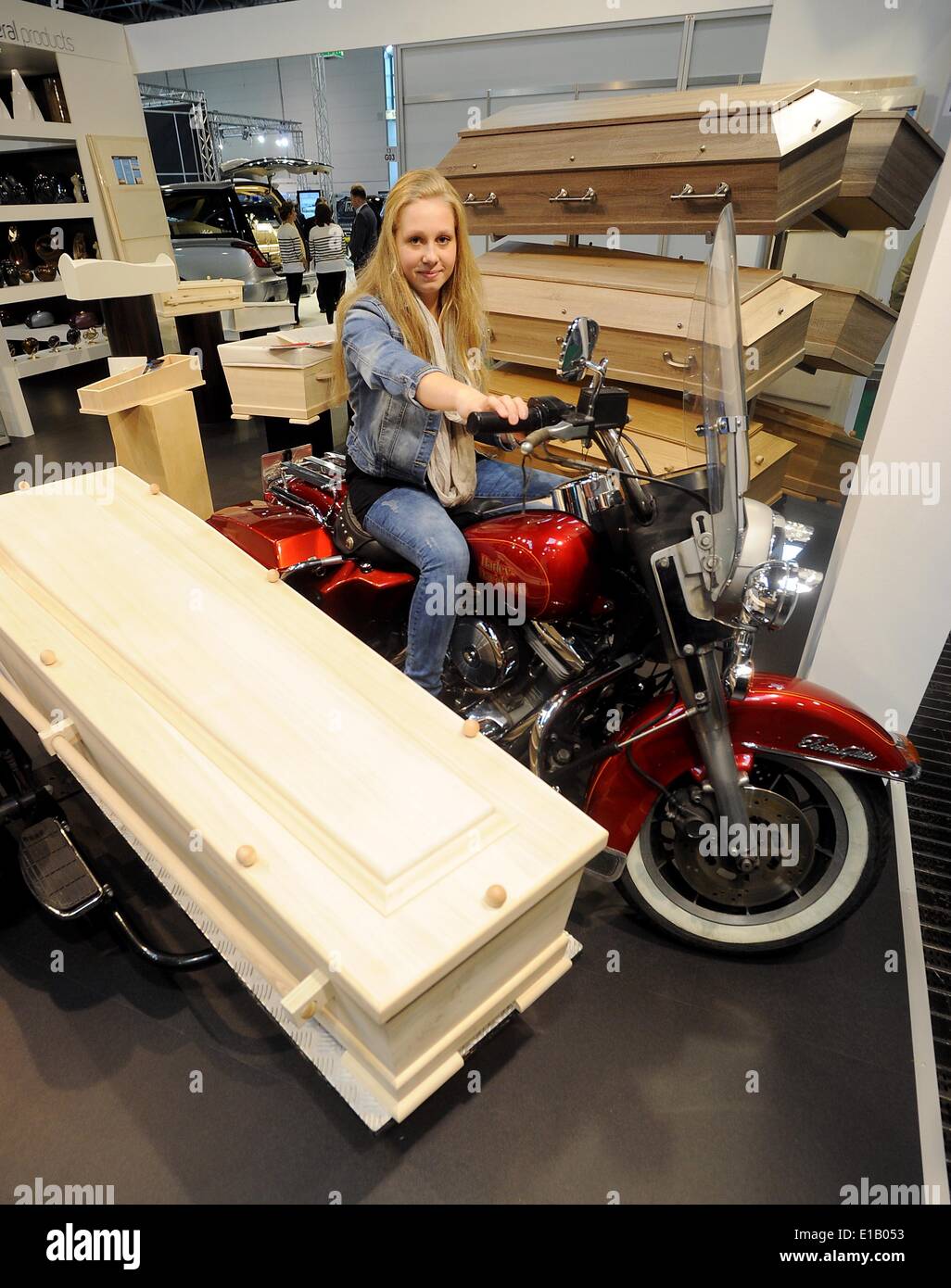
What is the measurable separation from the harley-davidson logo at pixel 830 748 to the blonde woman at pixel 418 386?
78 centimetres

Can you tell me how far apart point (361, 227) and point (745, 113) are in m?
4.55

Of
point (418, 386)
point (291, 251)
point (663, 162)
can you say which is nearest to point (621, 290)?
point (663, 162)

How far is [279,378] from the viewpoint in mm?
2893

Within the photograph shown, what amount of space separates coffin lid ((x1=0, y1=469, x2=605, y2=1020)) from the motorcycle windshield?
523 millimetres

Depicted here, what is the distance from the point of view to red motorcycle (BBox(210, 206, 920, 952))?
124 cm

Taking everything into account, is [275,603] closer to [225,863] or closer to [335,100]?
[225,863]

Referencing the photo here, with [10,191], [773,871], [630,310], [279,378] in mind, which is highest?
[10,191]

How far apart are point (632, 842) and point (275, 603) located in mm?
942

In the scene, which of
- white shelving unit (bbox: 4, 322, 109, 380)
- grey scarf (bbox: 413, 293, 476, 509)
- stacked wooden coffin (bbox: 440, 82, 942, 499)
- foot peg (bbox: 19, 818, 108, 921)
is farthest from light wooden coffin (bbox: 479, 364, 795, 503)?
white shelving unit (bbox: 4, 322, 109, 380)

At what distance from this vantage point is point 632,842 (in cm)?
154

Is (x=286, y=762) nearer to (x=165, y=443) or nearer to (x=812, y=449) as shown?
(x=165, y=443)

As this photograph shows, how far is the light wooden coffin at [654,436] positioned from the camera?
260 cm

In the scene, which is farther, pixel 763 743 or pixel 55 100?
pixel 55 100
